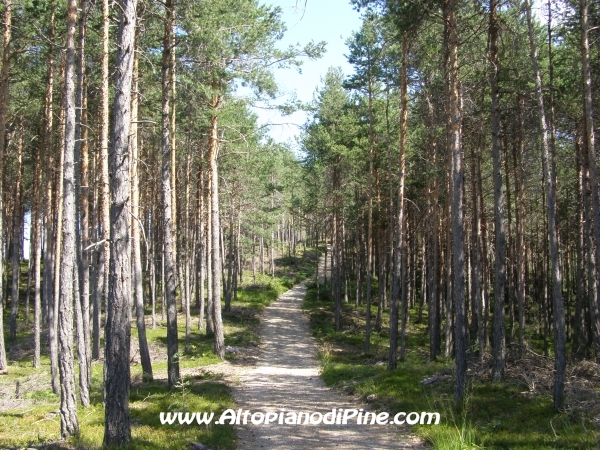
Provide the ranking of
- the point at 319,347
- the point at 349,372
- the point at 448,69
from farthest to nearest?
1. the point at 319,347
2. the point at 349,372
3. the point at 448,69

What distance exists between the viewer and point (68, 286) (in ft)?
29.4

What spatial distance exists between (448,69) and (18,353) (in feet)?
76.1

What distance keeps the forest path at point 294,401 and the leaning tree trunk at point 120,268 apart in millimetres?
2546

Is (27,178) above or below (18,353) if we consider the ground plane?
above

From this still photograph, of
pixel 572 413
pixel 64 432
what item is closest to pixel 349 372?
pixel 572 413

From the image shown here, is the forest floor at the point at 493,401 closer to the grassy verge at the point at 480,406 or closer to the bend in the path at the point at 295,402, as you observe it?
the grassy verge at the point at 480,406

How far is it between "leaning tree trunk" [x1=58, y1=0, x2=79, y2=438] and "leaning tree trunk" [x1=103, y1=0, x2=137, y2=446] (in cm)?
242

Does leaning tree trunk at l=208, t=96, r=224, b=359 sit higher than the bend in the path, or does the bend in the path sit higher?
leaning tree trunk at l=208, t=96, r=224, b=359

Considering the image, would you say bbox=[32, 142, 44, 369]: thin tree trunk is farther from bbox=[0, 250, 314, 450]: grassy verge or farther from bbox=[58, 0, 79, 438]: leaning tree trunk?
bbox=[58, 0, 79, 438]: leaning tree trunk

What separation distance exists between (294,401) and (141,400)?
388cm

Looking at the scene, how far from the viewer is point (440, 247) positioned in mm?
22500

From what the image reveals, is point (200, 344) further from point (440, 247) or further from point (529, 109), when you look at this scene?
point (529, 109)

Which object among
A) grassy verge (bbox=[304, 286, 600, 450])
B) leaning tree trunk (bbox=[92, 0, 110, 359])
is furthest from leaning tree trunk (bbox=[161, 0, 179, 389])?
grassy verge (bbox=[304, 286, 600, 450])

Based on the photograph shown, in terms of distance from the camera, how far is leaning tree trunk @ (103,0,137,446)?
686cm
